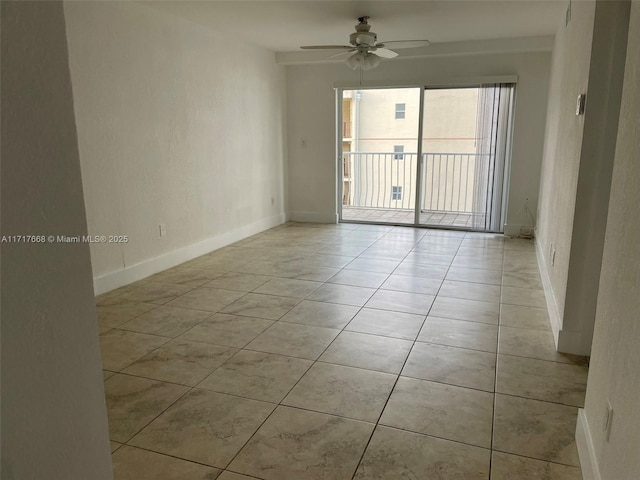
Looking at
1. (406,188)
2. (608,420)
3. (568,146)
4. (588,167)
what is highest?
(568,146)

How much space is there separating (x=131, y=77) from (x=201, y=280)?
6.02 ft

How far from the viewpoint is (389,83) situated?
20.3ft

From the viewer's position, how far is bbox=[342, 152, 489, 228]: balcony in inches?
292

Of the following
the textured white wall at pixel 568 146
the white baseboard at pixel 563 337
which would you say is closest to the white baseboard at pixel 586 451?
the white baseboard at pixel 563 337

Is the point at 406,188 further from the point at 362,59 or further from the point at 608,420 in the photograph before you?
the point at 608,420

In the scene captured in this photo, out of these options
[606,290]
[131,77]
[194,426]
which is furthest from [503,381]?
[131,77]

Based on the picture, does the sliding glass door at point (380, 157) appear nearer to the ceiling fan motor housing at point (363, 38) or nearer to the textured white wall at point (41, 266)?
the ceiling fan motor housing at point (363, 38)

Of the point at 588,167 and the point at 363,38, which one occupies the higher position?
the point at 363,38

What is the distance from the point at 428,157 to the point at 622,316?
21.2ft

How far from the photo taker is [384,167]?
8.27m

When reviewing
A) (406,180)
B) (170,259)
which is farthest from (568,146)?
(406,180)

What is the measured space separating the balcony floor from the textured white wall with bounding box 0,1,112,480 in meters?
5.97

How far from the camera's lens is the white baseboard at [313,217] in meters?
6.93

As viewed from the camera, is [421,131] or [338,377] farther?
[421,131]
